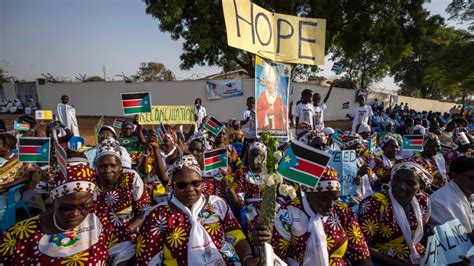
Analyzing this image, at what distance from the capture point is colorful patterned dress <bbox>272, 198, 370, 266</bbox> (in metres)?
2.12

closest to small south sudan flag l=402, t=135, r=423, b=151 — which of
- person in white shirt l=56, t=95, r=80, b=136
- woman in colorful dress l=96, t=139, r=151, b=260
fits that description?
woman in colorful dress l=96, t=139, r=151, b=260

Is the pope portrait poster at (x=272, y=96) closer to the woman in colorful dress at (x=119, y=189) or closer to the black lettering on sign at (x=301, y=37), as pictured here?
the black lettering on sign at (x=301, y=37)

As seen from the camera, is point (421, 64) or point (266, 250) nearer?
point (266, 250)

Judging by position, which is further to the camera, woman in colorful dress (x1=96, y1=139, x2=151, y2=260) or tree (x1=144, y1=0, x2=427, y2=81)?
tree (x1=144, y1=0, x2=427, y2=81)

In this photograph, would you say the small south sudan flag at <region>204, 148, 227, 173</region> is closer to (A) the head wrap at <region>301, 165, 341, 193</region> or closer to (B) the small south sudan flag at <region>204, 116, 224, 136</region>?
(A) the head wrap at <region>301, 165, 341, 193</region>

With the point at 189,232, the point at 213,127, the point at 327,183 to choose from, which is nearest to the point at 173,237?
the point at 189,232

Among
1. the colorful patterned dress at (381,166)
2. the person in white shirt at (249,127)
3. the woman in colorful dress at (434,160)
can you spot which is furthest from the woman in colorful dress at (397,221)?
the person in white shirt at (249,127)

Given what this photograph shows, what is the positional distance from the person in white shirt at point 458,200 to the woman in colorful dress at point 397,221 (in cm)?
31

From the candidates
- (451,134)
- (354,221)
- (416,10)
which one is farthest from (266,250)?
(416,10)

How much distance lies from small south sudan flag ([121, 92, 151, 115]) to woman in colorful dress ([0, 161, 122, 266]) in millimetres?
2149

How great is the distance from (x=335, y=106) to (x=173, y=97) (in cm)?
1309

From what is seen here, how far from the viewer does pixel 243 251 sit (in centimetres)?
219

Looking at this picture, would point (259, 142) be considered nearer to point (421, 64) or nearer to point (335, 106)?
point (335, 106)

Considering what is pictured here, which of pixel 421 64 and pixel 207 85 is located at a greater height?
pixel 421 64
